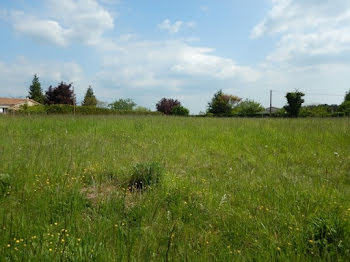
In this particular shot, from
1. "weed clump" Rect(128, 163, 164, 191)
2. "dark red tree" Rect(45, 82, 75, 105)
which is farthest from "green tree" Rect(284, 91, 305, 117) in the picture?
"dark red tree" Rect(45, 82, 75, 105)

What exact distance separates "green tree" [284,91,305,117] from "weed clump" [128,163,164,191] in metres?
32.9

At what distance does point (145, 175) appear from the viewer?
3412 millimetres

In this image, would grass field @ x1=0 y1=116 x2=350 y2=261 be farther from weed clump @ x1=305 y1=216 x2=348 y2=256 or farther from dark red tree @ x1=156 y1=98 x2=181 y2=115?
dark red tree @ x1=156 y1=98 x2=181 y2=115

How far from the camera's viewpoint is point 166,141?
264 inches

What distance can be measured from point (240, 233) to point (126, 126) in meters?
7.09

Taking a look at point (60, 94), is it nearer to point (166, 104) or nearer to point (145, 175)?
point (166, 104)

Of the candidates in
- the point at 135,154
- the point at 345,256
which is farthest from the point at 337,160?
the point at 135,154

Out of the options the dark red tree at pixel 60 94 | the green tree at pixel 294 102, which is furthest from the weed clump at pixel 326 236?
the dark red tree at pixel 60 94

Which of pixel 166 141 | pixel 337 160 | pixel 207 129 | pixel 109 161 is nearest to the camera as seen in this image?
pixel 109 161

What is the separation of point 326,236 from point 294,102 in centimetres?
3492

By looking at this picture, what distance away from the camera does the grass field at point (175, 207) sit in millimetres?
1859

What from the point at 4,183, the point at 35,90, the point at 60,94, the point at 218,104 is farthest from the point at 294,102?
the point at 35,90

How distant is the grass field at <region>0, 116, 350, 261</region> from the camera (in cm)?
186

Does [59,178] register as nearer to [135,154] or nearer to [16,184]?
[16,184]
